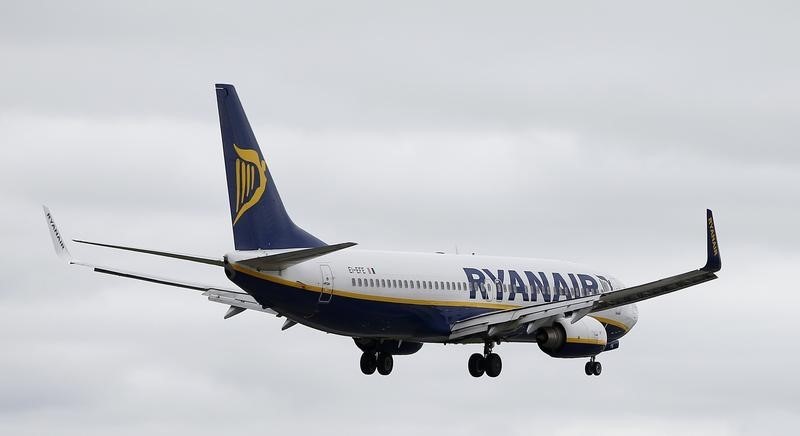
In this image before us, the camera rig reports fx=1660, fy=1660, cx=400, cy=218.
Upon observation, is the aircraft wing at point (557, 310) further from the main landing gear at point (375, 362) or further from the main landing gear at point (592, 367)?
the main landing gear at point (592, 367)

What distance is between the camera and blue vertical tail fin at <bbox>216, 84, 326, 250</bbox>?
6222cm

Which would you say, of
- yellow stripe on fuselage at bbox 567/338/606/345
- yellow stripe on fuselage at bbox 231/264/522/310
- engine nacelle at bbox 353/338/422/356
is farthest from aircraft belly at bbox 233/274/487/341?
yellow stripe on fuselage at bbox 567/338/606/345

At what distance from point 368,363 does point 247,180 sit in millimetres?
13370

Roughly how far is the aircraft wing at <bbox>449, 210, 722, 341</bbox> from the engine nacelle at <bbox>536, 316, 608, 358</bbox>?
0.46 metres

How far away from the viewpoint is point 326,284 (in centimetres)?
6412

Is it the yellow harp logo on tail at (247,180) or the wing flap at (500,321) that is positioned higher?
the yellow harp logo on tail at (247,180)

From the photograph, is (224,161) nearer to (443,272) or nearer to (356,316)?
(356,316)

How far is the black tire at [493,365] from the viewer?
2832 inches

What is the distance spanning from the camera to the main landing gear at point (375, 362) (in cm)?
7250

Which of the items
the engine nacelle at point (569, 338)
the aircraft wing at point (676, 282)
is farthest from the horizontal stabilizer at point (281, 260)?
the engine nacelle at point (569, 338)

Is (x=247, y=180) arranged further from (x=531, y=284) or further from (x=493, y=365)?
(x=531, y=284)

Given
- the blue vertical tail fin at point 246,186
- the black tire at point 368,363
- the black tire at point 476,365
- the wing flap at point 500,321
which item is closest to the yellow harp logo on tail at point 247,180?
the blue vertical tail fin at point 246,186

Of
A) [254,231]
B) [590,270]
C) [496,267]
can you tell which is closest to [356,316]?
[254,231]

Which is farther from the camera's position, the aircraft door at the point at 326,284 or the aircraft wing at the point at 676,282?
the aircraft door at the point at 326,284
